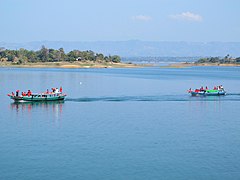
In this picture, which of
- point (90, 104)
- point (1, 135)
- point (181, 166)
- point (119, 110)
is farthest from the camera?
point (90, 104)

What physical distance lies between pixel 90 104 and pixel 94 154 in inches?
1206

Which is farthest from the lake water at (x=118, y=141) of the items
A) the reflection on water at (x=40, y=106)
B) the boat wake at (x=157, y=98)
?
the boat wake at (x=157, y=98)

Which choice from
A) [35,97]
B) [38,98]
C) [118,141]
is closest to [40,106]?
[35,97]

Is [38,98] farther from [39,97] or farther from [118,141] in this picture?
[118,141]

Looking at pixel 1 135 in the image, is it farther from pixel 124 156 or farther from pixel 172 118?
pixel 172 118

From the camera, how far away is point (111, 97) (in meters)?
75.5

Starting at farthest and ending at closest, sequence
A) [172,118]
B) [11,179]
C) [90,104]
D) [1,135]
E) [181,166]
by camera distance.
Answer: [90,104] → [172,118] → [1,135] → [181,166] → [11,179]

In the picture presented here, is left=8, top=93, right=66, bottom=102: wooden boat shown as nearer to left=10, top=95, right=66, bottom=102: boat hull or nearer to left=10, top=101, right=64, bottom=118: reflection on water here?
left=10, top=95, right=66, bottom=102: boat hull

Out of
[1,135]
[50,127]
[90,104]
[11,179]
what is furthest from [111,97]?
[11,179]

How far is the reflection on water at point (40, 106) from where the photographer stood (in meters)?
60.1

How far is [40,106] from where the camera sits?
64938 mm

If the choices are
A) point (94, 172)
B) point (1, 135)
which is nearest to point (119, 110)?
point (1, 135)

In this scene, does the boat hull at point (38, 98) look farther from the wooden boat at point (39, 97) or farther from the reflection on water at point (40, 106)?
the reflection on water at point (40, 106)

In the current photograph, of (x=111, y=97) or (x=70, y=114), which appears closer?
(x=70, y=114)
